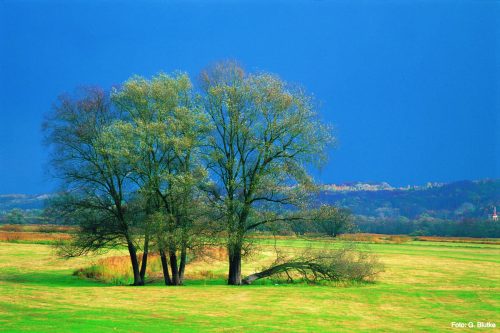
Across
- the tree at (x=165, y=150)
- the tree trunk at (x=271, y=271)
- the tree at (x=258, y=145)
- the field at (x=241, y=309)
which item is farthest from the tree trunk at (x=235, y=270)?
the tree at (x=165, y=150)

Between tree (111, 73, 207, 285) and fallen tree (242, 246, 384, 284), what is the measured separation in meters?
7.01

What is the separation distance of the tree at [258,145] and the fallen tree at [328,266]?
10.3 feet

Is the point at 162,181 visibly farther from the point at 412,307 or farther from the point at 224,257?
the point at 412,307

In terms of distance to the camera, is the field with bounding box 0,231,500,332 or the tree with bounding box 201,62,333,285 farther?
the tree with bounding box 201,62,333,285

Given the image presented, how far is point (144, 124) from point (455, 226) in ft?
471

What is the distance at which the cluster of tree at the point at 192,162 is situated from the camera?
3938cm

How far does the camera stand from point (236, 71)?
41.9 metres

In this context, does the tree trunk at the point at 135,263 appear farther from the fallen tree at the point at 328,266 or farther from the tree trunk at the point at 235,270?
the fallen tree at the point at 328,266

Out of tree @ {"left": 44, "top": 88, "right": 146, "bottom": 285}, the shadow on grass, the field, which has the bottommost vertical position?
the field

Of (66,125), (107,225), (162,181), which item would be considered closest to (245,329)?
(162,181)

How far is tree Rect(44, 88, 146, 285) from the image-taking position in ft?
131

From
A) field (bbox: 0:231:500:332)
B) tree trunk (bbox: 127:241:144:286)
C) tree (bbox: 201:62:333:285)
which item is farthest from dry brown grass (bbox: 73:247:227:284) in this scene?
tree (bbox: 201:62:333:285)

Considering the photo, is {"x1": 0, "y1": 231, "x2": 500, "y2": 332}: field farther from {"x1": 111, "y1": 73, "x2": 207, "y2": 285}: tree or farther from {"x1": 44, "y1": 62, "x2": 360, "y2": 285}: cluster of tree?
{"x1": 111, "y1": 73, "x2": 207, "y2": 285}: tree

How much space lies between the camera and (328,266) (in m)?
40.7
